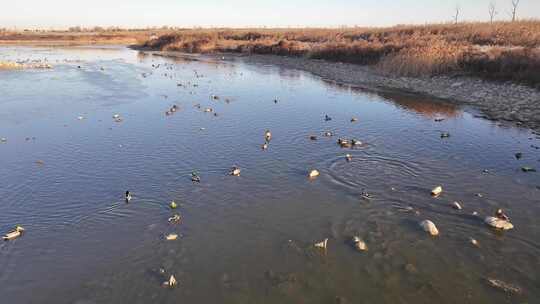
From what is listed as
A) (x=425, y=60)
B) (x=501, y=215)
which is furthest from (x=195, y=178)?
(x=425, y=60)

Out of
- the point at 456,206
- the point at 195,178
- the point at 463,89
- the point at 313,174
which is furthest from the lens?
the point at 463,89

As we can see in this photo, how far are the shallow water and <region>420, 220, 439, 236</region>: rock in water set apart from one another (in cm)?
13

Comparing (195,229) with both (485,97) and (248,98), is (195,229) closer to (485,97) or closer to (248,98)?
(248,98)

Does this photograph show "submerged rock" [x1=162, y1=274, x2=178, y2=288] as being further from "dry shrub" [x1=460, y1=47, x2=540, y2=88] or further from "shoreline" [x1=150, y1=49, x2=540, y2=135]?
"dry shrub" [x1=460, y1=47, x2=540, y2=88]

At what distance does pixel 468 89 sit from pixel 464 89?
0.25 meters

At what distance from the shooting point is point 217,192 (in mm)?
10945

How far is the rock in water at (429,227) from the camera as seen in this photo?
28.7 feet

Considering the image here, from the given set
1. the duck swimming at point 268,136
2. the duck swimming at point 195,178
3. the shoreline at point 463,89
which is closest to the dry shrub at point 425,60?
the shoreline at point 463,89

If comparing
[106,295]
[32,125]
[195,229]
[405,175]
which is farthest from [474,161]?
[32,125]

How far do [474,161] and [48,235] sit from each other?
12758 millimetres

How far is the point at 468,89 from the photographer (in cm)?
2417

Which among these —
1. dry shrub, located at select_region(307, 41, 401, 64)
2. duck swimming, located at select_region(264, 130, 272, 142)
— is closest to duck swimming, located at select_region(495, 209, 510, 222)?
duck swimming, located at select_region(264, 130, 272, 142)

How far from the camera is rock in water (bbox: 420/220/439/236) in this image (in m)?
8.74

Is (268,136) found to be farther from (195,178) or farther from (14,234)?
(14,234)
